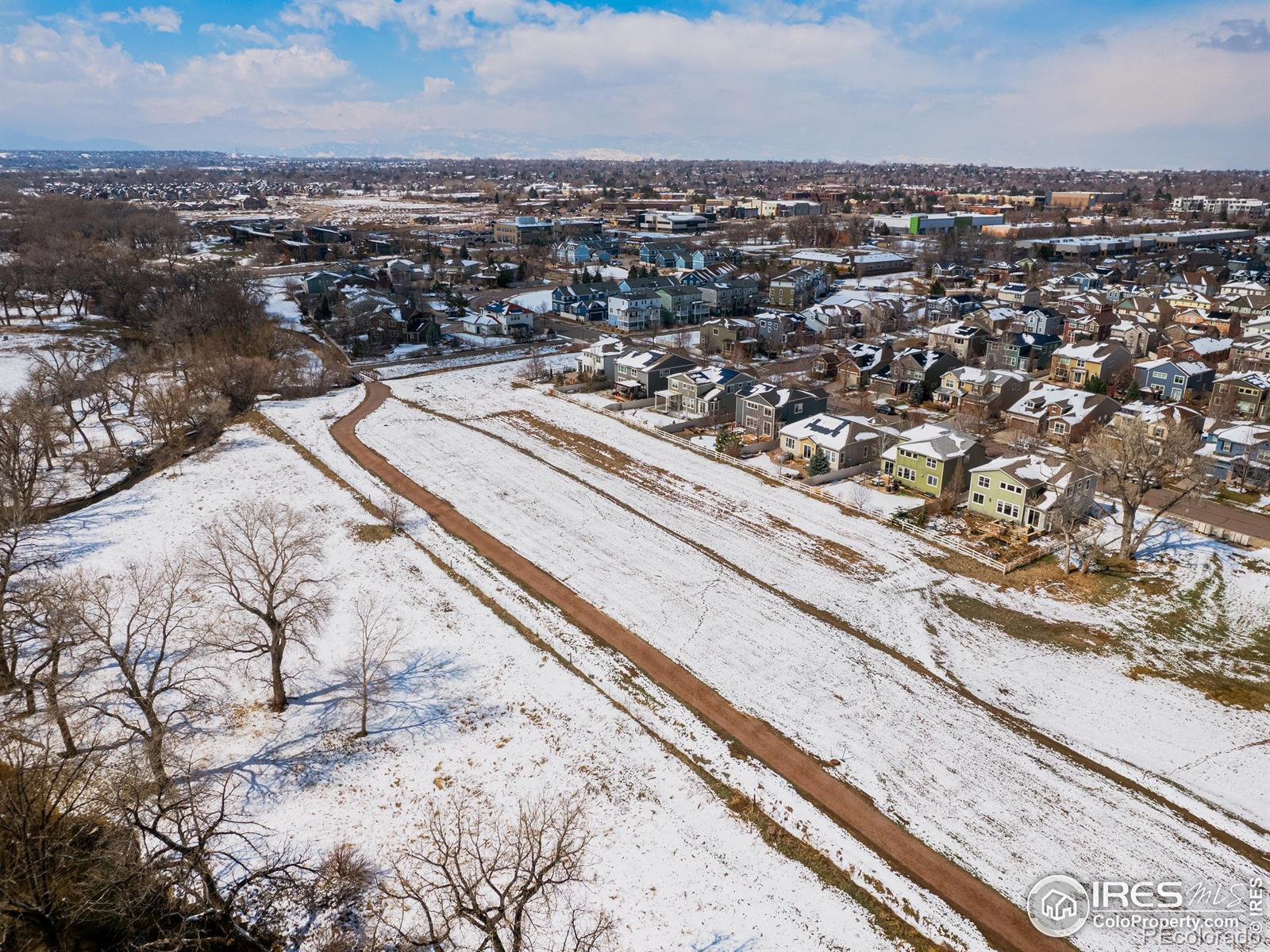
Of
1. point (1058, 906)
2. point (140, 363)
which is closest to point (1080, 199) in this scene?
point (140, 363)

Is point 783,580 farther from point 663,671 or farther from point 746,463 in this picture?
point 746,463

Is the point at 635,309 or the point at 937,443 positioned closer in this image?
the point at 937,443

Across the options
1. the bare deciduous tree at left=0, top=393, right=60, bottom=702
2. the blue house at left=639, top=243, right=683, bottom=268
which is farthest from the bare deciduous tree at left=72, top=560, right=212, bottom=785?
the blue house at left=639, top=243, right=683, bottom=268

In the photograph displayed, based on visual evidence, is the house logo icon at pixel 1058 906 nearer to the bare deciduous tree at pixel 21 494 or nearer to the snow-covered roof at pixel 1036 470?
the snow-covered roof at pixel 1036 470

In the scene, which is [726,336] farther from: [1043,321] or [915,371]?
[1043,321]

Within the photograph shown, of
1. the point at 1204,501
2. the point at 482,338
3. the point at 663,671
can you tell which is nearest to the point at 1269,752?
the point at 663,671

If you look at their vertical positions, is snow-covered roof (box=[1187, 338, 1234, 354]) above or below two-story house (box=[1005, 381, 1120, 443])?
above

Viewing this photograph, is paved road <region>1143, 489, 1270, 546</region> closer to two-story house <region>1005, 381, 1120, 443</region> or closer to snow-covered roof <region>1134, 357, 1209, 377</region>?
two-story house <region>1005, 381, 1120, 443</region>
